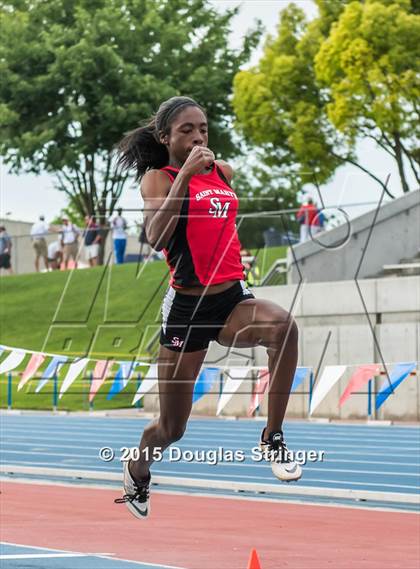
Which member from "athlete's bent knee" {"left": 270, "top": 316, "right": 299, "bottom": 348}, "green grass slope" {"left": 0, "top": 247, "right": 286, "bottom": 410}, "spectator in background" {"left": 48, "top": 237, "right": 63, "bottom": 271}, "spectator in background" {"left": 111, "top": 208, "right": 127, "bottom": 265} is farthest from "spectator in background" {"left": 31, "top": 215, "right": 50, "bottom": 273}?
"athlete's bent knee" {"left": 270, "top": 316, "right": 299, "bottom": 348}

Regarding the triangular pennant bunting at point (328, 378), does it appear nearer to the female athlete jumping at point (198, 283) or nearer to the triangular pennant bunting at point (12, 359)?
the triangular pennant bunting at point (12, 359)

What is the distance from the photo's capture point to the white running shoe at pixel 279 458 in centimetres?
Result: 485

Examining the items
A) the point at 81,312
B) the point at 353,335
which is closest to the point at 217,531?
the point at 353,335

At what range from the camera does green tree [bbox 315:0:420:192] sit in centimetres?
3397

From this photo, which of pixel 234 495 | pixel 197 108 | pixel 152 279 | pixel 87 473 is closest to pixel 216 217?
pixel 197 108

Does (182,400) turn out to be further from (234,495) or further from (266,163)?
(266,163)

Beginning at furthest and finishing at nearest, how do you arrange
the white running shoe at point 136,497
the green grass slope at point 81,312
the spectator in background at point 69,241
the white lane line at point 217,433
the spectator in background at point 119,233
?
the spectator in background at point 69,241, the spectator in background at point 119,233, the green grass slope at point 81,312, the white lane line at point 217,433, the white running shoe at point 136,497

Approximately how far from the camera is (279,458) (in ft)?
16.2

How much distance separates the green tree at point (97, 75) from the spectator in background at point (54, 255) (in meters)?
5.47

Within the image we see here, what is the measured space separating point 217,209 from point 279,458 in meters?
1.02

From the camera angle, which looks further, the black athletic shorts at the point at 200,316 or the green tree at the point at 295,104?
the green tree at the point at 295,104

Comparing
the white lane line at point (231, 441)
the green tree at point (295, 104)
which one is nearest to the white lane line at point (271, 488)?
the white lane line at point (231, 441)

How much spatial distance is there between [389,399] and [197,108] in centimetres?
1579

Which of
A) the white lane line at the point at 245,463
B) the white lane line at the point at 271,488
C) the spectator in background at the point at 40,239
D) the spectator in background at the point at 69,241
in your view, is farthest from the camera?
the spectator in background at the point at 40,239
